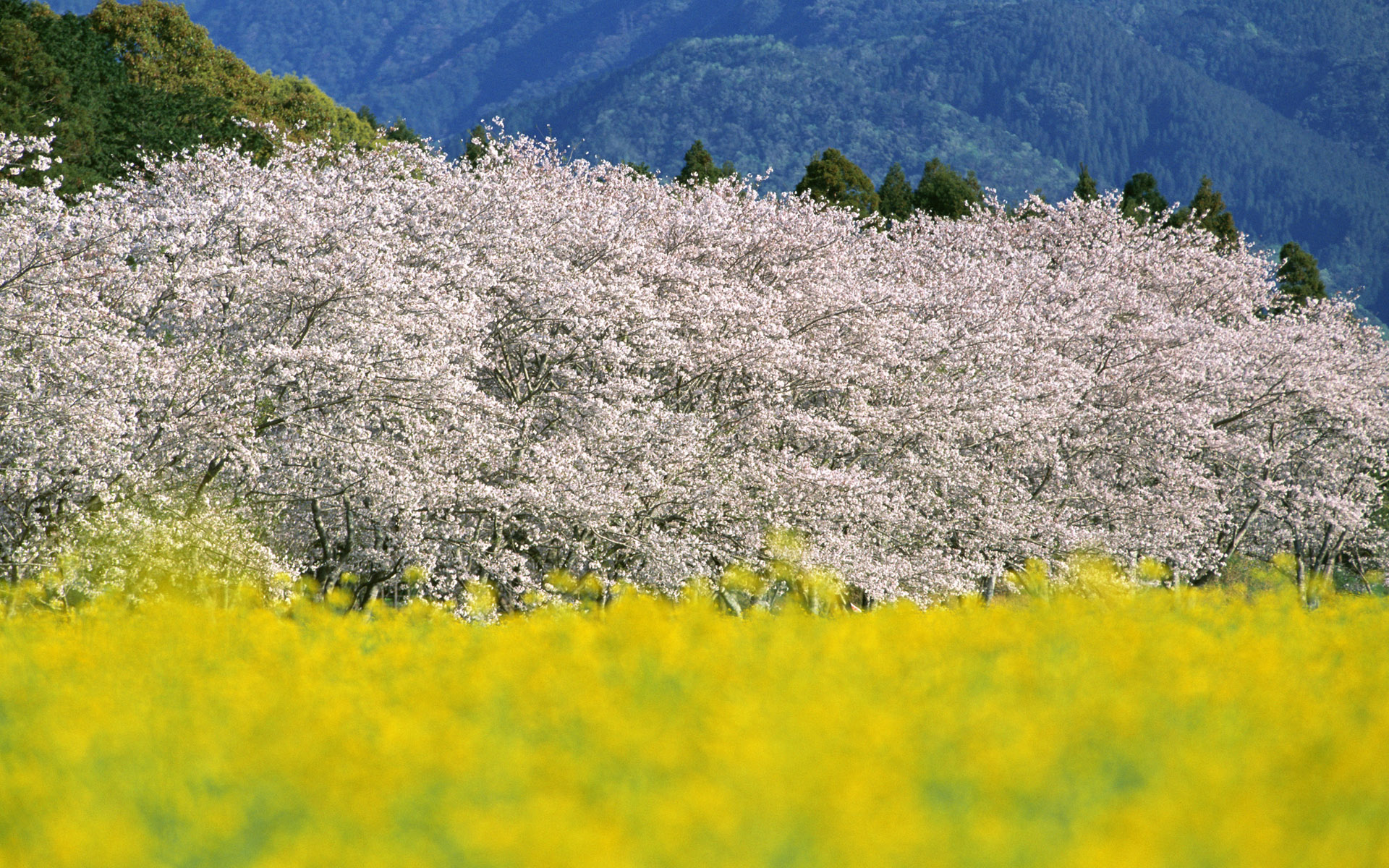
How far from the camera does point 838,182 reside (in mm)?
45938

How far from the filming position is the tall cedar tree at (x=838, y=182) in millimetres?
45250

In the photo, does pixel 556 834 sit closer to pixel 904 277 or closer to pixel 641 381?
pixel 641 381

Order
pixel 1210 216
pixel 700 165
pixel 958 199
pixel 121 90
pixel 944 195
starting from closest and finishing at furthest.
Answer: pixel 121 90 < pixel 700 165 < pixel 1210 216 < pixel 958 199 < pixel 944 195

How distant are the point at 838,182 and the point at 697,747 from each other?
142 ft

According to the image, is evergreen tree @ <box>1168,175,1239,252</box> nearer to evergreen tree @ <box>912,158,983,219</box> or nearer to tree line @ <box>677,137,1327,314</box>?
tree line @ <box>677,137,1327,314</box>

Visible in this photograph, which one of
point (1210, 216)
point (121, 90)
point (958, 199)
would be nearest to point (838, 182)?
point (958, 199)

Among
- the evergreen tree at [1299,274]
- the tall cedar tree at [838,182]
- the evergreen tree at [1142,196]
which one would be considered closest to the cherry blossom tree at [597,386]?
the tall cedar tree at [838,182]

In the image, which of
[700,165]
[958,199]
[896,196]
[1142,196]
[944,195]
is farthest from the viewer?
[896,196]

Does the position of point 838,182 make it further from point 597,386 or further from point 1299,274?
point 597,386

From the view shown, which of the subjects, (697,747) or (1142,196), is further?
(1142,196)

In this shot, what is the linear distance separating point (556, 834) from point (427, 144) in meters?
21.8

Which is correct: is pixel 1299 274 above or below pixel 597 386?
above

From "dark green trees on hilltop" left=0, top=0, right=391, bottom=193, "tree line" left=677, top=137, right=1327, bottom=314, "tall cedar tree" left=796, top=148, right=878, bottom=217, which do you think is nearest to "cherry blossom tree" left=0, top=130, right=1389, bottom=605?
"dark green trees on hilltop" left=0, top=0, right=391, bottom=193

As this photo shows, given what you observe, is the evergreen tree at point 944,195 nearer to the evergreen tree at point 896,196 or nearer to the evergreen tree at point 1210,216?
the evergreen tree at point 896,196
